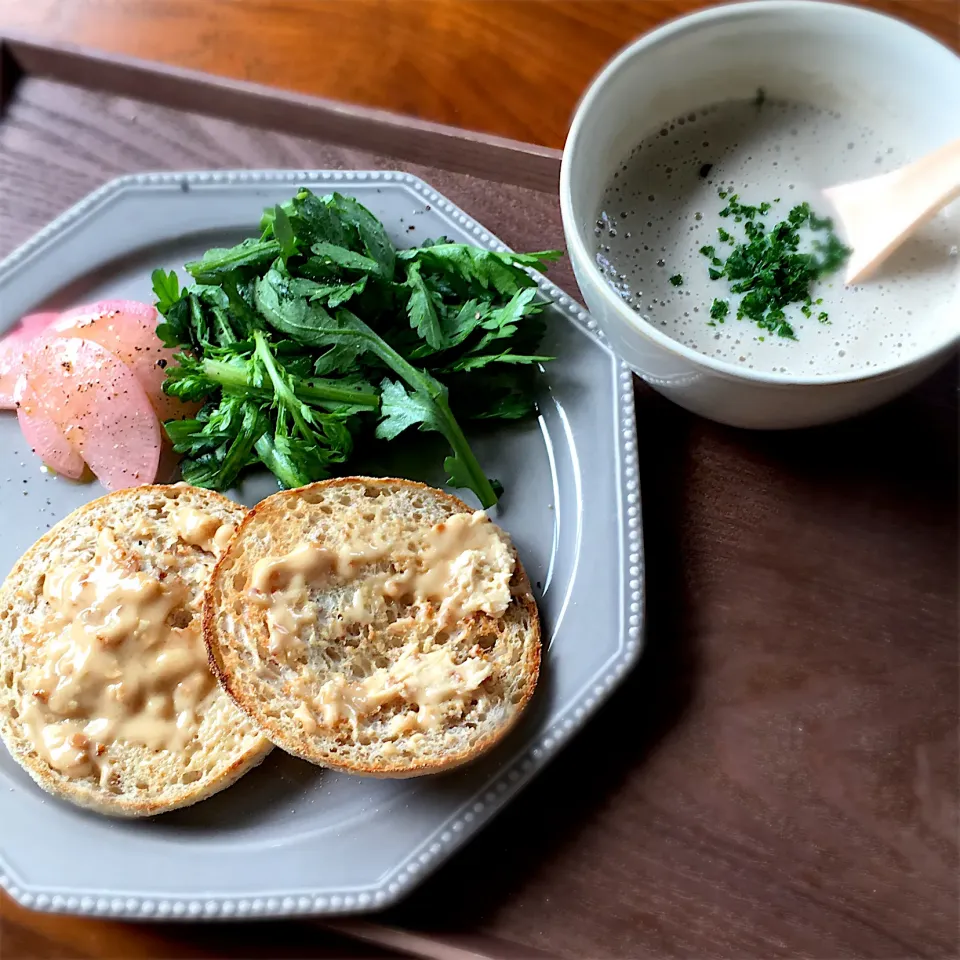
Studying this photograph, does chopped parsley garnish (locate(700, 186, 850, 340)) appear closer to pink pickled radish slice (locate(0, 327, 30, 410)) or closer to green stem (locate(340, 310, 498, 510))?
green stem (locate(340, 310, 498, 510))

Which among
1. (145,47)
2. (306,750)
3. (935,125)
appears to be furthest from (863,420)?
(145,47)

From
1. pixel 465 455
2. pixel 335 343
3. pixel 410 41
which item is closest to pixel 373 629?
pixel 465 455

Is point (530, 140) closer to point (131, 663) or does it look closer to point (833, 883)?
point (131, 663)

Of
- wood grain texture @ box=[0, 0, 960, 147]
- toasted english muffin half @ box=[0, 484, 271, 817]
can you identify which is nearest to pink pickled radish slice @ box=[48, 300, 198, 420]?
toasted english muffin half @ box=[0, 484, 271, 817]

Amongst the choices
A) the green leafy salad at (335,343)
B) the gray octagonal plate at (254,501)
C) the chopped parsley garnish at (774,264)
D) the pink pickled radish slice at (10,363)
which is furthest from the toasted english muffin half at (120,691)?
the chopped parsley garnish at (774,264)

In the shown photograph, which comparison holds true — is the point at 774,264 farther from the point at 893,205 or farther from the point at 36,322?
the point at 36,322

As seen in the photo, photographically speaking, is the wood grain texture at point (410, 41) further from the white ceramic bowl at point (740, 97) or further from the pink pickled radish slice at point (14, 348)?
the pink pickled radish slice at point (14, 348)
